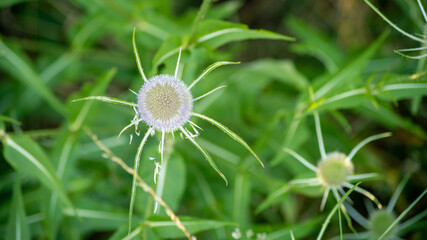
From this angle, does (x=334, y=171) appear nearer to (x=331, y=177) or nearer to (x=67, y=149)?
(x=331, y=177)

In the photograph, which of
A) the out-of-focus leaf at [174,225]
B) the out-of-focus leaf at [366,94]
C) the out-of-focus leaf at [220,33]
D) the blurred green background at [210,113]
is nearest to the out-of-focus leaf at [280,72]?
the blurred green background at [210,113]

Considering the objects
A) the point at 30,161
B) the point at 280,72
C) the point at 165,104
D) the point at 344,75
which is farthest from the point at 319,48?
the point at 30,161

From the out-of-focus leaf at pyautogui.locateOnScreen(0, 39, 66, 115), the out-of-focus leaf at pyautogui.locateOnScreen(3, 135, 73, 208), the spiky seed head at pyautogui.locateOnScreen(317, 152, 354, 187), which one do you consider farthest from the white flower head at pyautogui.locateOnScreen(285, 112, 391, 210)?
the out-of-focus leaf at pyautogui.locateOnScreen(0, 39, 66, 115)

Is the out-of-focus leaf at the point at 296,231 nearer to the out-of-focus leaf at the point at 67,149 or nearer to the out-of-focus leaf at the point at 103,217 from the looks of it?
the out-of-focus leaf at the point at 103,217

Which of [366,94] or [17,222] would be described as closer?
[366,94]

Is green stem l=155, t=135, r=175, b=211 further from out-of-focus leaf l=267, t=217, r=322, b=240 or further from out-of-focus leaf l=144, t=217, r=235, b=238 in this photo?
out-of-focus leaf l=267, t=217, r=322, b=240

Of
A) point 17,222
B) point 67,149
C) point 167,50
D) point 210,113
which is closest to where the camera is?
point 167,50

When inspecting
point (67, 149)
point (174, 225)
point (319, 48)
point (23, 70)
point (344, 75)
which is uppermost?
point (319, 48)
